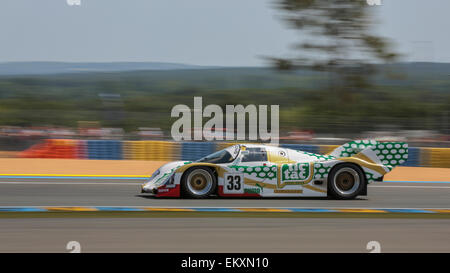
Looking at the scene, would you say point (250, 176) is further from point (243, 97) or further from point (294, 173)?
point (243, 97)

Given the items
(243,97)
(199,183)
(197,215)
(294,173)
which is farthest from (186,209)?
(243,97)

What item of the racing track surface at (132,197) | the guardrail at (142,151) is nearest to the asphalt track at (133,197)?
the racing track surface at (132,197)

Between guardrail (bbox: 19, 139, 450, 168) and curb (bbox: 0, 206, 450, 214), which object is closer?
curb (bbox: 0, 206, 450, 214)

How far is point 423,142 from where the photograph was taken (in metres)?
19.5

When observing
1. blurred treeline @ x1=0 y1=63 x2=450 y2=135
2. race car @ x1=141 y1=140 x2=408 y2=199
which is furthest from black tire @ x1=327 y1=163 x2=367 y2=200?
blurred treeline @ x1=0 y1=63 x2=450 y2=135

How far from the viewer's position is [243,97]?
3662 centimetres

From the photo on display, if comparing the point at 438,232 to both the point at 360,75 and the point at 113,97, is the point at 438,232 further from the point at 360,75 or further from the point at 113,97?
the point at 360,75

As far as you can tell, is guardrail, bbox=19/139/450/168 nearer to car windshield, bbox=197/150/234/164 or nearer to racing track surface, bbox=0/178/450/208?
racing track surface, bbox=0/178/450/208

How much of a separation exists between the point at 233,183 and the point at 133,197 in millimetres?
1663

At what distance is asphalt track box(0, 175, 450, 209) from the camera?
887 centimetres

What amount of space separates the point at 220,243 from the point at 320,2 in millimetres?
25944

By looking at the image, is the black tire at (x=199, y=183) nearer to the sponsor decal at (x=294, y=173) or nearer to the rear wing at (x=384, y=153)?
the sponsor decal at (x=294, y=173)

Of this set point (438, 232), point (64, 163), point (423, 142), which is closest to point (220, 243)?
point (438, 232)

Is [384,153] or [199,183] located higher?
[384,153]
